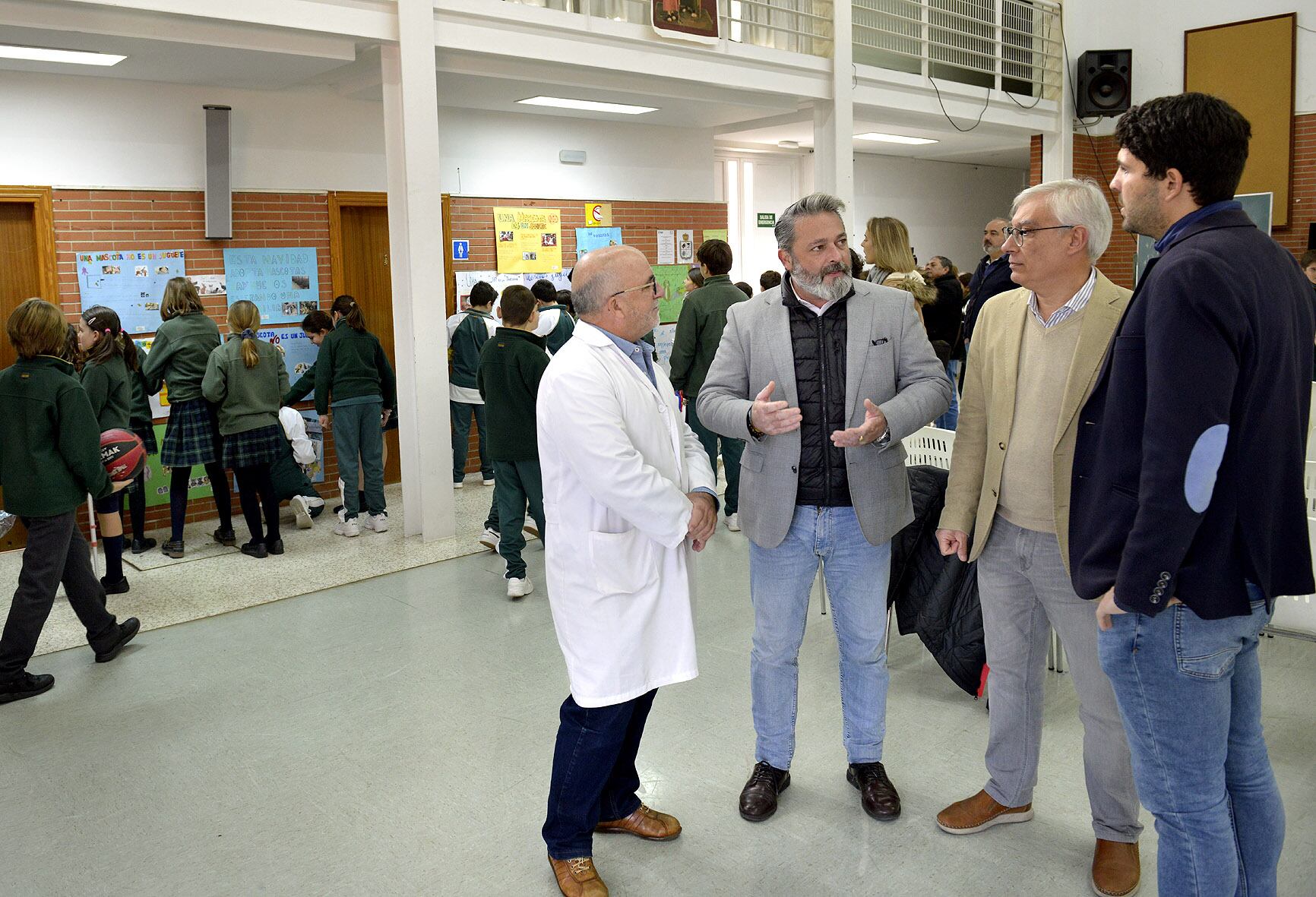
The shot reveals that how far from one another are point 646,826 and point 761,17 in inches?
309

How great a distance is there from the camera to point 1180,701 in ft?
6.67

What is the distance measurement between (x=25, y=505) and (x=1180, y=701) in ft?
14.0

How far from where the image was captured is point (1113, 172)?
11938 mm

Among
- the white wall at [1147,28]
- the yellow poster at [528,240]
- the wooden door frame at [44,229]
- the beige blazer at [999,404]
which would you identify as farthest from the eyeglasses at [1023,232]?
the white wall at [1147,28]

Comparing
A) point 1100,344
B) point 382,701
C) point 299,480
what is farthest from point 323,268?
point 1100,344

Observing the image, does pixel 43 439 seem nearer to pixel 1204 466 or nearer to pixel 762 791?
pixel 762 791

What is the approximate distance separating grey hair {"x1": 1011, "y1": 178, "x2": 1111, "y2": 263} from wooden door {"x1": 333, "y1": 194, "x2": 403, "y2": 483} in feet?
21.1

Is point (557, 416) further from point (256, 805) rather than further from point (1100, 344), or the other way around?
point (256, 805)

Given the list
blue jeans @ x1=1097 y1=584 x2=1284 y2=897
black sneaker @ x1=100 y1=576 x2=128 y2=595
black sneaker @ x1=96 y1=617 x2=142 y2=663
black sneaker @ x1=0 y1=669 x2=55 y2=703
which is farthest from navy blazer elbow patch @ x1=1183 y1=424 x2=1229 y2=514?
black sneaker @ x1=100 y1=576 x2=128 y2=595

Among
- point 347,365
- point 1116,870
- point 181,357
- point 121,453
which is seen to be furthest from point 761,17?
point 1116,870

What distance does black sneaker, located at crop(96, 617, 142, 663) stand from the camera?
488cm

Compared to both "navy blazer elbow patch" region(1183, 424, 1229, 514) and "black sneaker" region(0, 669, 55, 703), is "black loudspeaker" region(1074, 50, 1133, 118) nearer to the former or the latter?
"navy blazer elbow patch" region(1183, 424, 1229, 514)

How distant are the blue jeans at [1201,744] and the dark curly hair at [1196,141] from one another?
0.76 m

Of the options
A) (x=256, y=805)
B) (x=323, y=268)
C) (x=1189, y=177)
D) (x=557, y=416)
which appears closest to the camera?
(x=1189, y=177)
